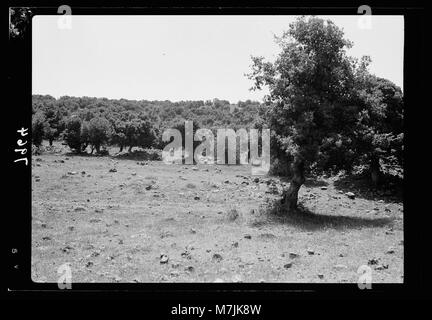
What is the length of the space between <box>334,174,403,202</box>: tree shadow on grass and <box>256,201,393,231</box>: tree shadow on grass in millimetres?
7676

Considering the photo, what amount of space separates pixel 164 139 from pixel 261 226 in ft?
137

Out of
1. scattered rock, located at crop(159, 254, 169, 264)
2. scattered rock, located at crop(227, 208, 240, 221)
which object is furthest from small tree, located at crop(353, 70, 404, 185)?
scattered rock, located at crop(159, 254, 169, 264)

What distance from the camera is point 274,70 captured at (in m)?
18.1

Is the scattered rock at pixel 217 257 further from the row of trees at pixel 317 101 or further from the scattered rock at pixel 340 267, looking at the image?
the row of trees at pixel 317 101

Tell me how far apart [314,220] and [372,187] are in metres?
12.1

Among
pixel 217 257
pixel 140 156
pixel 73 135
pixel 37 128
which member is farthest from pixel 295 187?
pixel 73 135

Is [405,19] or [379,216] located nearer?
[405,19]

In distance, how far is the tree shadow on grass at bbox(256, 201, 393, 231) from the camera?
15.8 metres

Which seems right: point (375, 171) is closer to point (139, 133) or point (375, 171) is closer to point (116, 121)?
point (139, 133)

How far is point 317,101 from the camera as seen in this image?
57.2 ft

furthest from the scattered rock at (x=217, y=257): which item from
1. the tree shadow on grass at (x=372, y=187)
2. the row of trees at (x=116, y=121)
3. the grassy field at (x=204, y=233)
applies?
the row of trees at (x=116, y=121)

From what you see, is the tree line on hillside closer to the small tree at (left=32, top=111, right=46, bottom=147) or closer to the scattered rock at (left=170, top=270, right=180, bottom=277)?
the scattered rock at (left=170, top=270, right=180, bottom=277)
